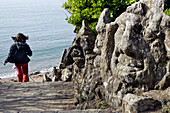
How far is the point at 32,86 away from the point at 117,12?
4.52 m

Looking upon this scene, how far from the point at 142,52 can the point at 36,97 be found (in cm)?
421

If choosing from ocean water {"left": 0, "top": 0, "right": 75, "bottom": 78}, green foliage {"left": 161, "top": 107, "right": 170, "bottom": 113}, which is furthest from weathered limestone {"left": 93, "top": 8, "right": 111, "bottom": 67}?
ocean water {"left": 0, "top": 0, "right": 75, "bottom": 78}

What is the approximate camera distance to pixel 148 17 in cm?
540

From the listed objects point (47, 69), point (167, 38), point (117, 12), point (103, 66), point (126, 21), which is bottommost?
point (47, 69)

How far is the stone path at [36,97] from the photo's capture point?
7099 millimetres

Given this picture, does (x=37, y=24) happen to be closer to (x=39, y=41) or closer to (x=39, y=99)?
(x=39, y=41)

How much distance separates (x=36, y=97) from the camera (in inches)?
313

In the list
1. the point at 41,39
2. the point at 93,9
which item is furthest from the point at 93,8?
the point at 41,39

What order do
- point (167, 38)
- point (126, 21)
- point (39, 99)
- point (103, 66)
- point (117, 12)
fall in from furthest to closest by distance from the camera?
point (117, 12), point (39, 99), point (103, 66), point (126, 21), point (167, 38)

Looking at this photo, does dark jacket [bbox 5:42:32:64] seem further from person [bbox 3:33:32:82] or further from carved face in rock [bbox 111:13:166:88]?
carved face in rock [bbox 111:13:166:88]

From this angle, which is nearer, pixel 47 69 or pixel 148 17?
pixel 148 17

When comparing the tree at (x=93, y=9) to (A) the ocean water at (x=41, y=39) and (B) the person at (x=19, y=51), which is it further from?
(A) the ocean water at (x=41, y=39)

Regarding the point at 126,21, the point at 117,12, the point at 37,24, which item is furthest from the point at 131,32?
the point at 37,24

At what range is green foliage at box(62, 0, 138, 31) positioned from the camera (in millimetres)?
8578
